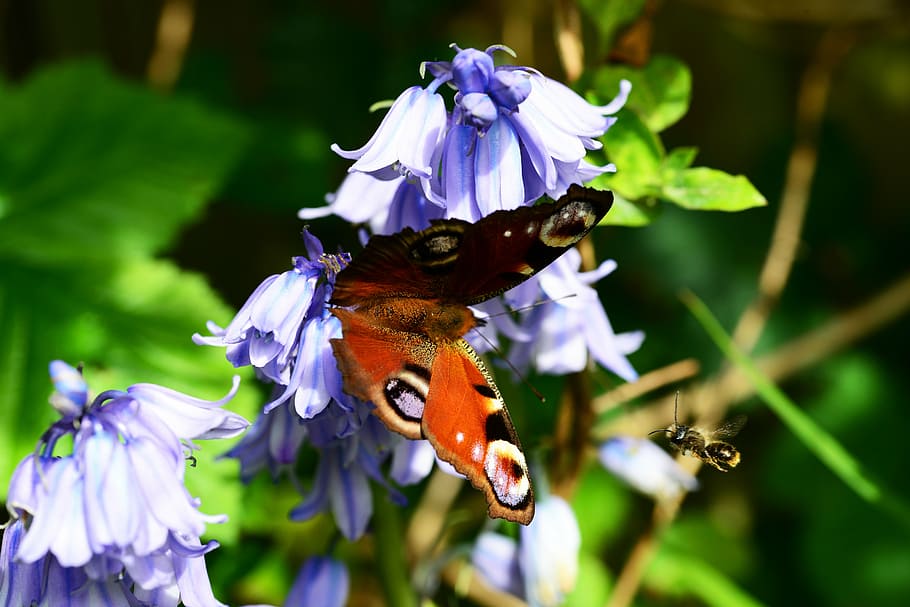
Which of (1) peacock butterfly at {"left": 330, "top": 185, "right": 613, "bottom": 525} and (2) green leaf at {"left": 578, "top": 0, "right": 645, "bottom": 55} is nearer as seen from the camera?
(1) peacock butterfly at {"left": 330, "top": 185, "right": 613, "bottom": 525}

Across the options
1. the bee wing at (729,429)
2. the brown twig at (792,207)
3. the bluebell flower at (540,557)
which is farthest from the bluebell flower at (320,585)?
the brown twig at (792,207)

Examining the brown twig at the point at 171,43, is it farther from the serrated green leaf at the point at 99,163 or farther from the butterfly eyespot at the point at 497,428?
the butterfly eyespot at the point at 497,428

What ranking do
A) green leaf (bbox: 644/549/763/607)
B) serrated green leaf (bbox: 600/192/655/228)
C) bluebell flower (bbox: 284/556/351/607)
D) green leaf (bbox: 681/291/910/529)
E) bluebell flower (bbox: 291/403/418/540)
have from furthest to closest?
green leaf (bbox: 644/549/763/607), green leaf (bbox: 681/291/910/529), bluebell flower (bbox: 284/556/351/607), serrated green leaf (bbox: 600/192/655/228), bluebell flower (bbox: 291/403/418/540)

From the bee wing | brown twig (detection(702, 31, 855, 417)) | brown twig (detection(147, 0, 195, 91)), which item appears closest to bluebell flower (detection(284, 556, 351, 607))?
the bee wing

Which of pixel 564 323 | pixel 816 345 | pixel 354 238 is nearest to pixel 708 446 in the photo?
pixel 564 323

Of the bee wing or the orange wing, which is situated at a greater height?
the orange wing

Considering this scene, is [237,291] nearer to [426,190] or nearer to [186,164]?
[186,164]

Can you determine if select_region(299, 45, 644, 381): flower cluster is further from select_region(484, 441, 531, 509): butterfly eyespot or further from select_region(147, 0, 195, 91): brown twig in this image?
select_region(147, 0, 195, 91): brown twig
